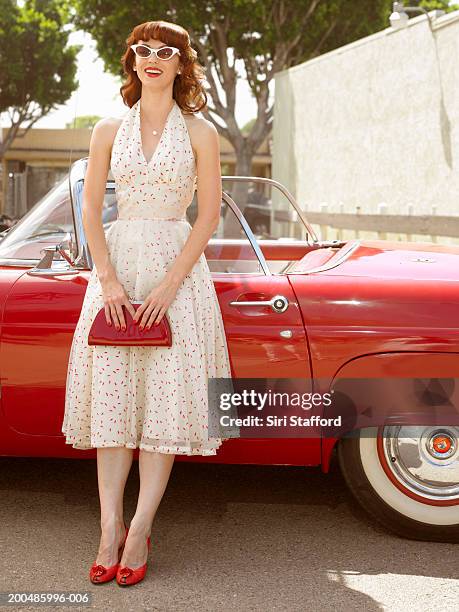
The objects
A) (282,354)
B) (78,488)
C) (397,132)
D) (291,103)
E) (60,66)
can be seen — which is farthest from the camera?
(60,66)

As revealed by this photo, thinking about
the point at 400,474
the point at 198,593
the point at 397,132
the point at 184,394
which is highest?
the point at 397,132

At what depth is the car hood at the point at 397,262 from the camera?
12.4 ft

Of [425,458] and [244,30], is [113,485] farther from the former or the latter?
[244,30]

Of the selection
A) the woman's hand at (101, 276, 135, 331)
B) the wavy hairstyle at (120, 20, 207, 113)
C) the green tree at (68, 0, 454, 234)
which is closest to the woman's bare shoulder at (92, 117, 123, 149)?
the wavy hairstyle at (120, 20, 207, 113)

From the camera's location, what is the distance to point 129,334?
328 centimetres

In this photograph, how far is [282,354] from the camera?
3.61m

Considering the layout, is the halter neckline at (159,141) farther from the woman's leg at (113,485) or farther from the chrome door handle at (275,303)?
the woman's leg at (113,485)

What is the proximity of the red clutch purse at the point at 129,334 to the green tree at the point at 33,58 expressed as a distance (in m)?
29.9

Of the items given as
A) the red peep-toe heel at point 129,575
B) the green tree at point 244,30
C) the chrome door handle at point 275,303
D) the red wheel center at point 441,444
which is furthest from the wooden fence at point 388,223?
the red peep-toe heel at point 129,575

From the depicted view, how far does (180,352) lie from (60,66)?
110 ft

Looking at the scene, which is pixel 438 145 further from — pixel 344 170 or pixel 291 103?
pixel 291 103

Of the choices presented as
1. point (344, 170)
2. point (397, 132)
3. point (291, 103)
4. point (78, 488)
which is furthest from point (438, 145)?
point (78, 488)

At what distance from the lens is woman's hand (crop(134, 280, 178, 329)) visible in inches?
130

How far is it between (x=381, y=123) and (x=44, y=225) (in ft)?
47.2
